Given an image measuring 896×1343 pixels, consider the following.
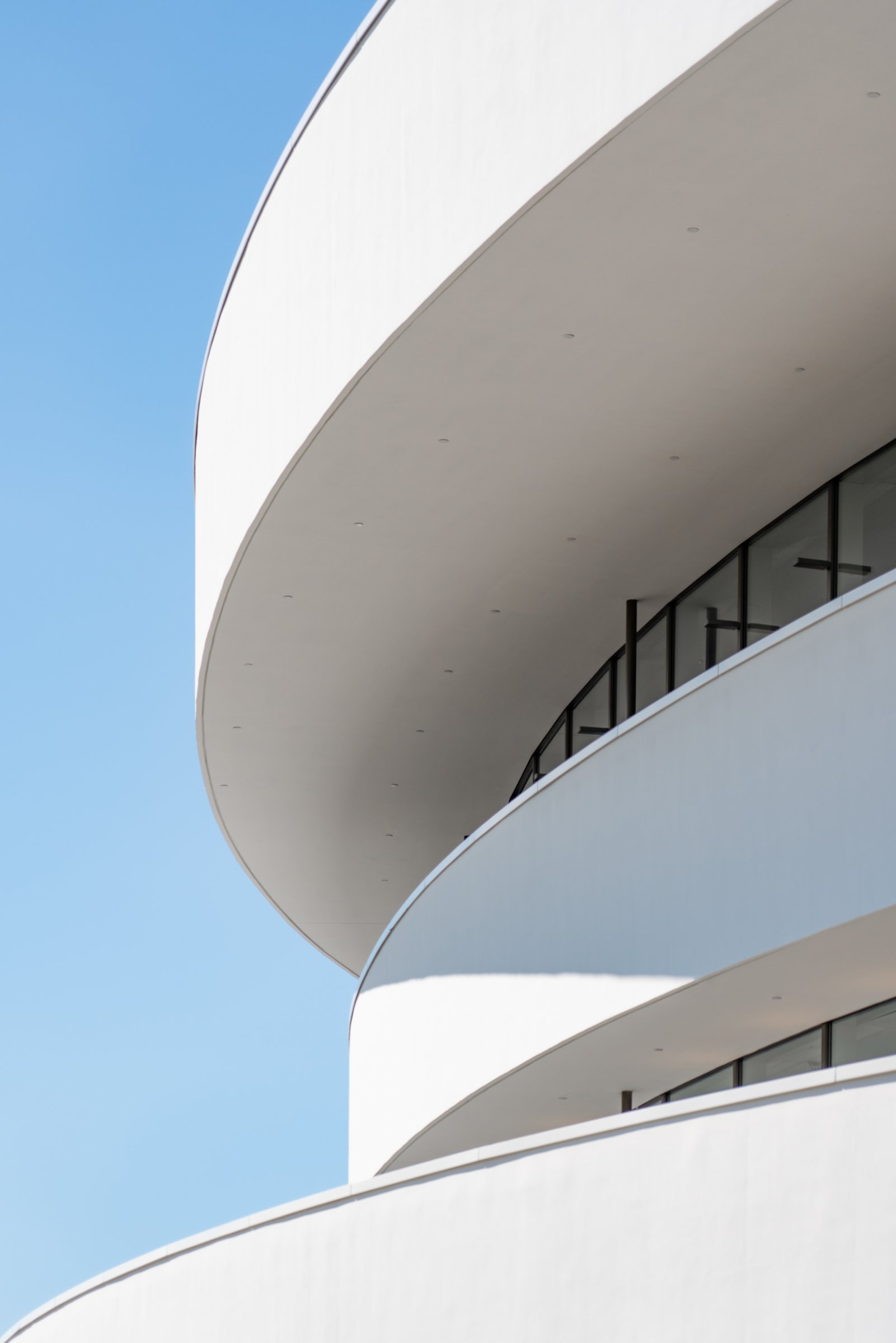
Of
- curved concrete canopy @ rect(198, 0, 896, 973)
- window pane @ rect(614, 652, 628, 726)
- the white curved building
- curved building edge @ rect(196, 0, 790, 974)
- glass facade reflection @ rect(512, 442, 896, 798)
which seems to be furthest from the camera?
window pane @ rect(614, 652, 628, 726)

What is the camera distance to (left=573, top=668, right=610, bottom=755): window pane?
17.4 m

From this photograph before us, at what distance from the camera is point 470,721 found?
1866 cm

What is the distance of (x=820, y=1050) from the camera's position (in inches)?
511

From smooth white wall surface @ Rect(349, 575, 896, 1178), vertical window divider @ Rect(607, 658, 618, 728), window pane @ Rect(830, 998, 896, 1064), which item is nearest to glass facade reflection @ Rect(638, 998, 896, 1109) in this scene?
window pane @ Rect(830, 998, 896, 1064)

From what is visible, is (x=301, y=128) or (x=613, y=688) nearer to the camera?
(x=301, y=128)

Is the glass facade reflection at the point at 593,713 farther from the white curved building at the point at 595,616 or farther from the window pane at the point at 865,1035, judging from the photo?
the window pane at the point at 865,1035

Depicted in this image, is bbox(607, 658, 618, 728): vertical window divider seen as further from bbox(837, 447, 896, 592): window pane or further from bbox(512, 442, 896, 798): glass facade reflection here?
bbox(837, 447, 896, 592): window pane

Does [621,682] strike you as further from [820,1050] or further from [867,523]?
[820,1050]

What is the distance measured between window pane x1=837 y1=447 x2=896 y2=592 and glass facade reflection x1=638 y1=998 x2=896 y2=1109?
3253 mm

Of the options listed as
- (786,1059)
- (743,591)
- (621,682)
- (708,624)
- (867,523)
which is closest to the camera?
(867,523)

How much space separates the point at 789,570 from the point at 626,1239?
792 cm

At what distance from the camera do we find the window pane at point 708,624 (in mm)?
14562

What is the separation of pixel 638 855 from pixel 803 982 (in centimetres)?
151

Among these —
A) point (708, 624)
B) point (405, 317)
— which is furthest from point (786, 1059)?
point (405, 317)
